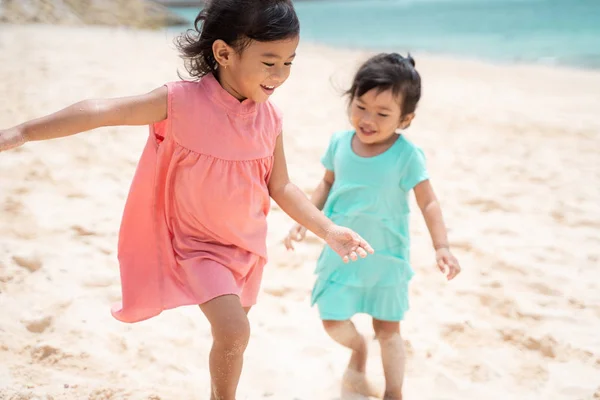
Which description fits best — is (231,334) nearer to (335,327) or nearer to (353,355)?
(335,327)

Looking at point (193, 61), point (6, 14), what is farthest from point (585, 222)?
point (6, 14)

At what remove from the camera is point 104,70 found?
28.0 feet

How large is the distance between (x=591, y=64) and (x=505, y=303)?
37.8ft

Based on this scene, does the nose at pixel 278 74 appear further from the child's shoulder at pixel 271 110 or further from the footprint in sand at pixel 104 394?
the footprint in sand at pixel 104 394

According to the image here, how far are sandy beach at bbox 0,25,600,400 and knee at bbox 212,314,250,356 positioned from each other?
60 cm

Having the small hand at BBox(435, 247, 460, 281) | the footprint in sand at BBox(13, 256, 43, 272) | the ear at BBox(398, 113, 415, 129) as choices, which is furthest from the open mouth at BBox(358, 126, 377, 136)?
the footprint in sand at BBox(13, 256, 43, 272)

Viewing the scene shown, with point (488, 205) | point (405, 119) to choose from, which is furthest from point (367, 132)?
point (488, 205)

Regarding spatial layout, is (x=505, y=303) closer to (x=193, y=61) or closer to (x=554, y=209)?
(x=554, y=209)

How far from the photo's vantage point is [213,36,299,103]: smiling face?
203 cm

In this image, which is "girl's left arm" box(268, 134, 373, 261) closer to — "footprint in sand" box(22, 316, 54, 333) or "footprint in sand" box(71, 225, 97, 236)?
"footprint in sand" box(22, 316, 54, 333)

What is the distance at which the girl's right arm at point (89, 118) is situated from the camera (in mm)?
1781

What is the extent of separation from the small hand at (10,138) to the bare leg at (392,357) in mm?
1589

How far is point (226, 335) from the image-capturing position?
6.48ft

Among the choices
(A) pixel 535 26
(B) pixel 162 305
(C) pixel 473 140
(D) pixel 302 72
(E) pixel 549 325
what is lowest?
(E) pixel 549 325
